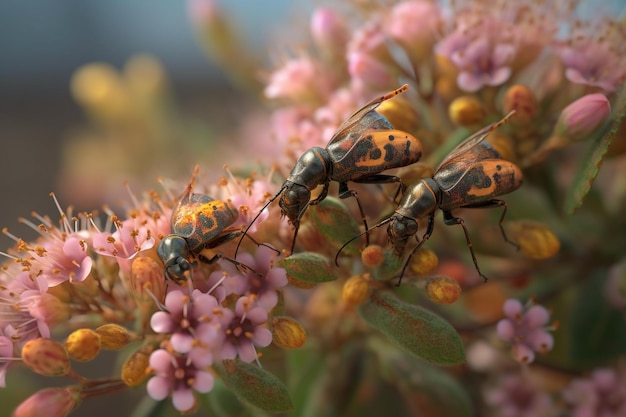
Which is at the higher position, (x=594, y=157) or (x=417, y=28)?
(x=417, y=28)

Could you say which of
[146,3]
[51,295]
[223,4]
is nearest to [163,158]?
[223,4]

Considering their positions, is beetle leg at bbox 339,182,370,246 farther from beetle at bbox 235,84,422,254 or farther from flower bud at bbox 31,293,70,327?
flower bud at bbox 31,293,70,327

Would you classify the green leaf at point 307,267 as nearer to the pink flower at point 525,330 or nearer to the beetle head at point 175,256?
the beetle head at point 175,256

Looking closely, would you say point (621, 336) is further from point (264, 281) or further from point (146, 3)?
point (146, 3)

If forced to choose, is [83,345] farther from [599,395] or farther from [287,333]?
[599,395]

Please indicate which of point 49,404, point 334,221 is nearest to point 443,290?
point 334,221

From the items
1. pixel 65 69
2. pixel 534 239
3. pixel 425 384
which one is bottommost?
pixel 425 384

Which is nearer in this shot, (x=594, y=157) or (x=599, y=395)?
(x=594, y=157)

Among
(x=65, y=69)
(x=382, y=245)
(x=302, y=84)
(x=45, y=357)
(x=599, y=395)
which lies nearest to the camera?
(x=45, y=357)
